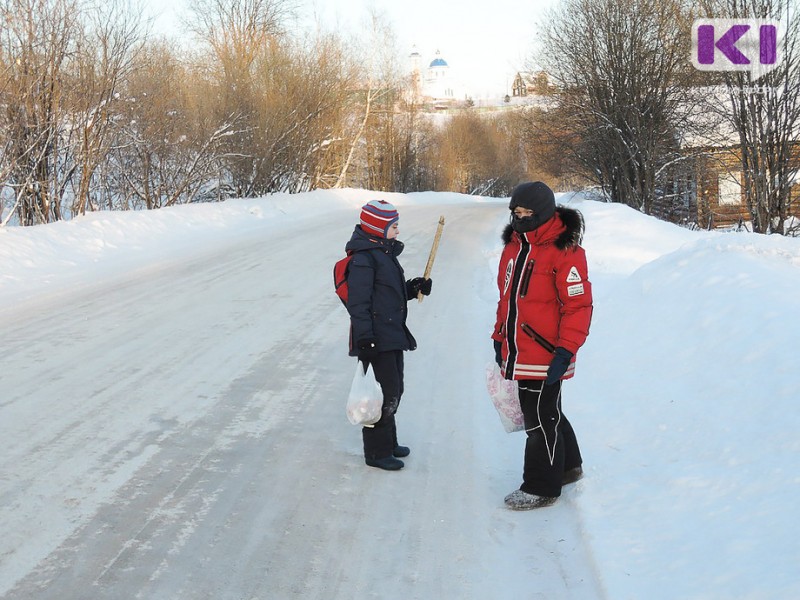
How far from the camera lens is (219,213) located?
1947cm

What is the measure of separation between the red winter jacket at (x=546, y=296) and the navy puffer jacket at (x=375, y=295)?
2.48ft

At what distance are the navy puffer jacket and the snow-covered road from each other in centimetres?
81

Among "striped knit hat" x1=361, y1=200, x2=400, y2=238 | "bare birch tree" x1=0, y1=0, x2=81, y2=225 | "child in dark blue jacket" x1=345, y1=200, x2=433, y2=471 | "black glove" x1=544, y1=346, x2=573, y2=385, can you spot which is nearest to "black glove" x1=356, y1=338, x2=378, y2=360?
"child in dark blue jacket" x1=345, y1=200, x2=433, y2=471

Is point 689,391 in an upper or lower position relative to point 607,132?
lower

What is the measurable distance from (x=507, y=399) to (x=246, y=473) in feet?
5.08

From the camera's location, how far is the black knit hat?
3805mm

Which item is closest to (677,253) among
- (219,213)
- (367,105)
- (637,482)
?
(637,482)

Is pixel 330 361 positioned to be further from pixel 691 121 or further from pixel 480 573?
pixel 691 121

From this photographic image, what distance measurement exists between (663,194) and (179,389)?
2427 centimetres

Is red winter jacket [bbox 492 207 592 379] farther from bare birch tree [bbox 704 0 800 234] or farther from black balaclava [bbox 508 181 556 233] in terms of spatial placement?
bare birch tree [bbox 704 0 800 234]

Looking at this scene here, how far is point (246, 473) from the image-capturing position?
4.43m

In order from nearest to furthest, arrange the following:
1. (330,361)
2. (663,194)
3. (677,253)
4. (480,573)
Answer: (480,573) → (330,361) → (677,253) → (663,194)

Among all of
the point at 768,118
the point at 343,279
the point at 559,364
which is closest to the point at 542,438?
the point at 559,364

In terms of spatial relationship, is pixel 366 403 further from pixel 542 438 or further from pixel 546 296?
pixel 546 296
